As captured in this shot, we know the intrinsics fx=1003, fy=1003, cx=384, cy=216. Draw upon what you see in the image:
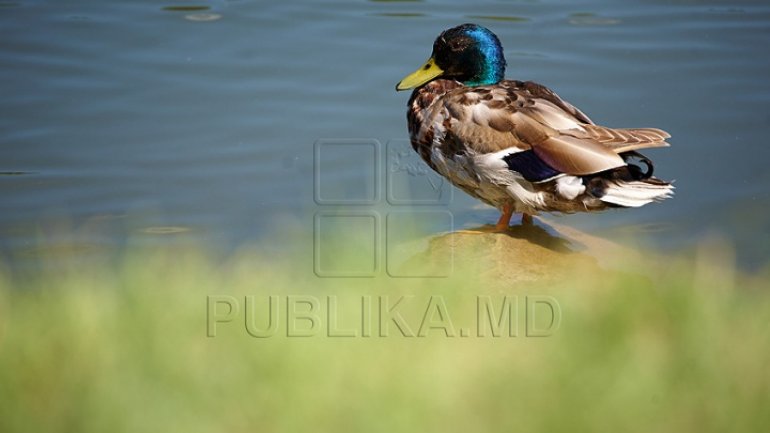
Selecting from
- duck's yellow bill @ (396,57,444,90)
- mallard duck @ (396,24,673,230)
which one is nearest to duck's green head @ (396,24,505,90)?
duck's yellow bill @ (396,57,444,90)

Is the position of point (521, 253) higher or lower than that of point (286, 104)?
lower

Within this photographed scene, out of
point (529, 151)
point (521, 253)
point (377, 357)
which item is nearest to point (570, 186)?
point (529, 151)

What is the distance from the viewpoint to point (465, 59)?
5.44 meters

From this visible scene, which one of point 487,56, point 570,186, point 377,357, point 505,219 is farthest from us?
point 487,56

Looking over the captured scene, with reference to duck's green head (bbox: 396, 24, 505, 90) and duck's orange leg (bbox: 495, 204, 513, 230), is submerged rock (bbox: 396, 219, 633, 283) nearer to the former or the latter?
duck's orange leg (bbox: 495, 204, 513, 230)

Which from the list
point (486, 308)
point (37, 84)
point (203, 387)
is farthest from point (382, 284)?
point (37, 84)

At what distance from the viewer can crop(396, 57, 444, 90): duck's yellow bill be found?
5445 millimetres

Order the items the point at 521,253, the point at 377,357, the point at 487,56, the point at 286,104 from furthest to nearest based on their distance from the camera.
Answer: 1. the point at 286,104
2. the point at 487,56
3. the point at 521,253
4. the point at 377,357

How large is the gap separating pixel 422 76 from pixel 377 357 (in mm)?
3262

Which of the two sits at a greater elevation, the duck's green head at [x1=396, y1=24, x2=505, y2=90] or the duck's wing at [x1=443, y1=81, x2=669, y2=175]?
the duck's green head at [x1=396, y1=24, x2=505, y2=90]

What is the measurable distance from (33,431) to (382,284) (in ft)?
3.16

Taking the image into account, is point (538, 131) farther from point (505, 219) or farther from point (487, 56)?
point (487, 56)

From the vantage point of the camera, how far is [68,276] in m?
2.85

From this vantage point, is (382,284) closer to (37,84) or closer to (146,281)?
(146,281)
